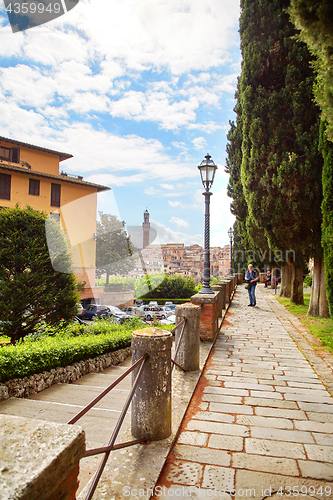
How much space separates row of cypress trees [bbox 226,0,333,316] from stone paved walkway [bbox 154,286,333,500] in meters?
6.00

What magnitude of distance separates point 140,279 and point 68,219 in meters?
15.6

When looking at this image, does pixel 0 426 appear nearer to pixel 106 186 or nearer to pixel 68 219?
pixel 68 219

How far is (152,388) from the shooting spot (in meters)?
2.62

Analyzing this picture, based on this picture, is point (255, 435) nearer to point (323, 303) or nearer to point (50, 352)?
point (50, 352)

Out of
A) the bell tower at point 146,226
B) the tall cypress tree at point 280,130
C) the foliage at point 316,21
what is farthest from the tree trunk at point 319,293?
the bell tower at point 146,226

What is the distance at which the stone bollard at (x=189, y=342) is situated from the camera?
459cm

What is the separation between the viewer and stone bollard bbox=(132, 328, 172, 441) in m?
2.63

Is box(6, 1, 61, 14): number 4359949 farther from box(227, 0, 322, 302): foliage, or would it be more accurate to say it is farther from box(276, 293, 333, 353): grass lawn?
box(227, 0, 322, 302): foliage

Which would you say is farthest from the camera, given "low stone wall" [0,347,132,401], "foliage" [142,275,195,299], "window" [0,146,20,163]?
"foliage" [142,275,195,299]

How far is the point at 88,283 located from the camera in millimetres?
28609

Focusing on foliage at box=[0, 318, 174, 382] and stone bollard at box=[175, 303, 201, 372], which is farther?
foliage at box=[0, 318, 174, 382]

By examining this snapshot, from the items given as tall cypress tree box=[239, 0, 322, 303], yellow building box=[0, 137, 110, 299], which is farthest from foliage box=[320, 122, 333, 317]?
yellow building box=[0, 137, 110, 299]

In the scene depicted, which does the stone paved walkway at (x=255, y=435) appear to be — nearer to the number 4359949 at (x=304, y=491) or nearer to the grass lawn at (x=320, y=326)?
the number 4359949 at (x=304, y=491)

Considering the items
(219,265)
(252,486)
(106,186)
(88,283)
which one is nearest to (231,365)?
(252,486)
